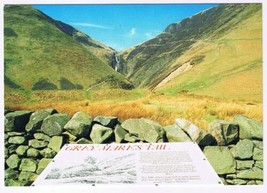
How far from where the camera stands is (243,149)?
7.10 m

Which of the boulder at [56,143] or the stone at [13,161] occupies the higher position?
the boulder at [56,143]

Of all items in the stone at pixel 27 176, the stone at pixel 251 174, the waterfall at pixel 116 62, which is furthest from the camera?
the waterfall at pixel 116 62

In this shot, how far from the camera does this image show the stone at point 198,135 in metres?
7.23

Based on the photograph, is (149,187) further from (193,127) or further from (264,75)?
(264,75)

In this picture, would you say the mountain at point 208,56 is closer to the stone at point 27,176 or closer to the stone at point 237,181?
the stone at point 237,181

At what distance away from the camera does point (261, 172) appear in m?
6.93

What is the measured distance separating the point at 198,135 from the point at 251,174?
1.06 meters

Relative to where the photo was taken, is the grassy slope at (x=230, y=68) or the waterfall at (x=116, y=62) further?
the waterfall at (x=116, y=62)

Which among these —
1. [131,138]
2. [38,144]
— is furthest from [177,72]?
[38,144]

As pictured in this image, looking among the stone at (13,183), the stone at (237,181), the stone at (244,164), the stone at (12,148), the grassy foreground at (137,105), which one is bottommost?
the stone at (237,181)

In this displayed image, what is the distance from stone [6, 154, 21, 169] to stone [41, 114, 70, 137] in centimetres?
64

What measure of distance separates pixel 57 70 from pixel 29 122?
106 centimetres

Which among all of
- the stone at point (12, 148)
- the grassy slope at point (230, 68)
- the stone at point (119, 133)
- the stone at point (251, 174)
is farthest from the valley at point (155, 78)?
the stone at point (251, 174)

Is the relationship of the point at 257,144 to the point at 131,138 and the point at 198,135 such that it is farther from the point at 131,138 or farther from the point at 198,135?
the point at 131,138
